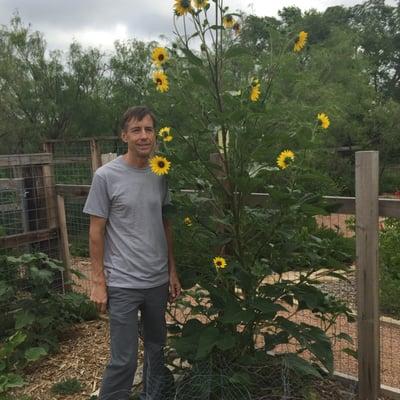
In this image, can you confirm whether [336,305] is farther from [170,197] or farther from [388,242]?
[388,242]

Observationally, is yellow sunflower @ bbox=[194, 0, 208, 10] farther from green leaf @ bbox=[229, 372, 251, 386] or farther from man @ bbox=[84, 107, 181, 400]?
green leaf @ bbox=[229, 372, 251, 386]

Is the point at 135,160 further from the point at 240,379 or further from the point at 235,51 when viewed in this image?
the point at 240,379

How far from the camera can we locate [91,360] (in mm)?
3818

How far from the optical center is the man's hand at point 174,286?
2.75 metres

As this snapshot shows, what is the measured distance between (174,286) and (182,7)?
1.44 metres

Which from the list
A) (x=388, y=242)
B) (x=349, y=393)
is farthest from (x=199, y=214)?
(x=388, y=242)

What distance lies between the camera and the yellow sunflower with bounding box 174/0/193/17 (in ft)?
6.96

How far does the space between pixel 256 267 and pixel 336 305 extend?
64 cm

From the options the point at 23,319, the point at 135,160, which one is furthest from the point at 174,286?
the point at 23,319

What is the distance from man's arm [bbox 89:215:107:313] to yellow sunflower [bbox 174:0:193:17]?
1.07 m

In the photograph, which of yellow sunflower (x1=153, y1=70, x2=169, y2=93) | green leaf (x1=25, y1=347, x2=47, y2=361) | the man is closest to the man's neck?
the man

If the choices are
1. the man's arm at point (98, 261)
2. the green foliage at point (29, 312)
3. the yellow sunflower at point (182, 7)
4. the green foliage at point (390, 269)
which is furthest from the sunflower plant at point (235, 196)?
the green foliage at point (390, 269)

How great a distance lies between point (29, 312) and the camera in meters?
3.92

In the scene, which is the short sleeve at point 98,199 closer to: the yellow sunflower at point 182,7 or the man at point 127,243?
the man at point 127,243
